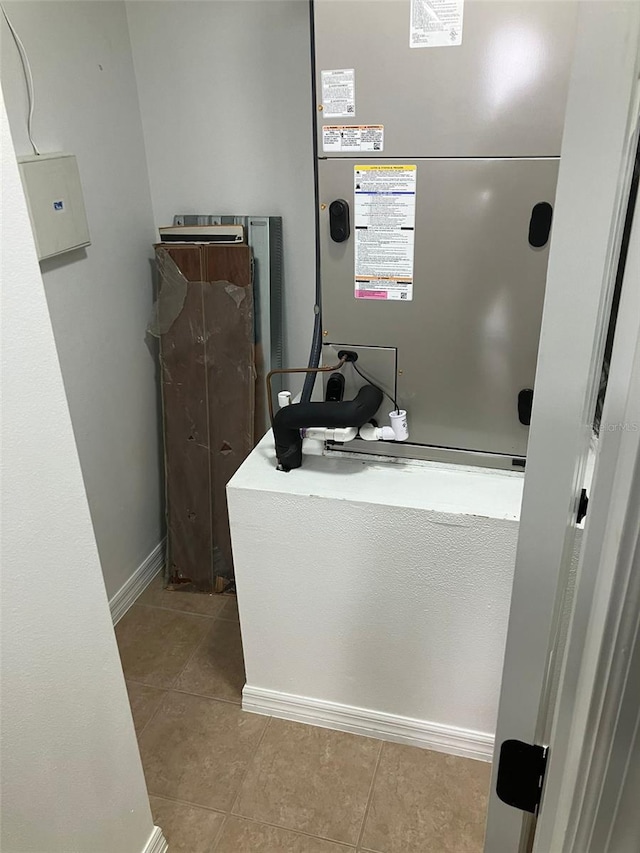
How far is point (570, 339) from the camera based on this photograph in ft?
1.56

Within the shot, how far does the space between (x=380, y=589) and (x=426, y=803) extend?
0.58m

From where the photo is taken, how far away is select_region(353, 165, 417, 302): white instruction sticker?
4.53 ft

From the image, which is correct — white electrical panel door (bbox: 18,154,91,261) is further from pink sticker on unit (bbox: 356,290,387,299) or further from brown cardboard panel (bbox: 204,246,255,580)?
pink sticker on unit (bbox: 356,290,387,299)

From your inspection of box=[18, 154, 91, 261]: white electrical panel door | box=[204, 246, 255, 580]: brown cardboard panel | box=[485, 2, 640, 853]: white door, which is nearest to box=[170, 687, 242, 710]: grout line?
box=[204, 246, 255, 580]: brown cardboard panel

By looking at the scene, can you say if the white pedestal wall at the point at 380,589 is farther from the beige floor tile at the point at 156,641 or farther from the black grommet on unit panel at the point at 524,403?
the beige floor tile at the point at 156,641

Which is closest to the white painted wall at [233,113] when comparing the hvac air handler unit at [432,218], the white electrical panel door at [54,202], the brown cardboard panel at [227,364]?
the brown cardboard panel at [227,364]

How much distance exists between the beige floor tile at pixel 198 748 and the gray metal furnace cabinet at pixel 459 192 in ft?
3.35

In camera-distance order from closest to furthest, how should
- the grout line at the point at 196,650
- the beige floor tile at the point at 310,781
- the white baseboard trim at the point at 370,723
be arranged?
1. the beige floor tile at the point at 310,781
2. the white baseboard trim at the point at 370,723
3. the grout line at the point at 196,650

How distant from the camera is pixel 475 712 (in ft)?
5.70

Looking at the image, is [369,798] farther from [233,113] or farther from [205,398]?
[233,113]

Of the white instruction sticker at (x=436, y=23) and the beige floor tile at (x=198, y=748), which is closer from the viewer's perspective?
the white instruction sticker at (x=436, y=23)

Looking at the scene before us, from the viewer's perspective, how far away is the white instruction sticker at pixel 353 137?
135 cm

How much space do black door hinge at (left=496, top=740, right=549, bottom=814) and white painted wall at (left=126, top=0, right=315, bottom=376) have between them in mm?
1744

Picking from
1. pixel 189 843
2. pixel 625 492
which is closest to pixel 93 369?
pixel 189 843
